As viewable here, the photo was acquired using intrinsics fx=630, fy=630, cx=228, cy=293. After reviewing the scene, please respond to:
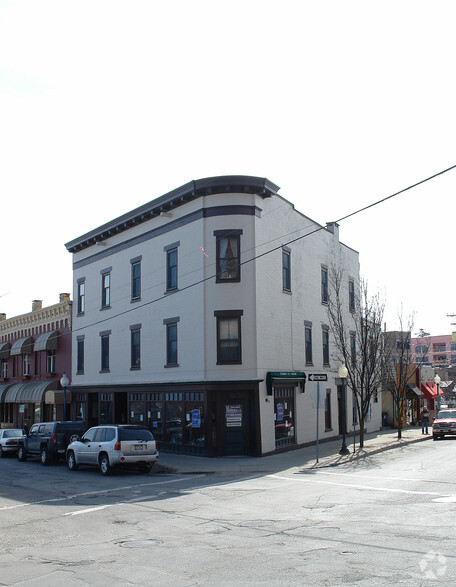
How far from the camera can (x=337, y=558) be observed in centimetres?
872

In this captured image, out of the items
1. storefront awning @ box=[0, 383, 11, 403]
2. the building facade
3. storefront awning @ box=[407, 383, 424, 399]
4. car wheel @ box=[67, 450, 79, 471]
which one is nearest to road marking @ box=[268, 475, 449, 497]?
car wheel @ box=[67, 450, 79, 471]

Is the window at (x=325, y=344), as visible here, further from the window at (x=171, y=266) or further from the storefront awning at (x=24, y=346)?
the storefront awning at (x=24, y=346)

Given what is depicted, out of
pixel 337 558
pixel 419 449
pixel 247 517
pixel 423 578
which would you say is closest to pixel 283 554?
pixel 337 558

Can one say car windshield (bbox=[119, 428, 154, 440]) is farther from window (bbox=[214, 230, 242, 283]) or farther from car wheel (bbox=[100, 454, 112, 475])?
window (bbox=[214, 230, 242, 283])

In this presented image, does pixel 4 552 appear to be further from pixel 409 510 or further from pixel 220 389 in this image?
pixel 220 389

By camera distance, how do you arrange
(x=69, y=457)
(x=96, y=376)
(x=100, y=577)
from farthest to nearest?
(x=96, y=376) < (x=69, y=457) < (x=100, y=577)

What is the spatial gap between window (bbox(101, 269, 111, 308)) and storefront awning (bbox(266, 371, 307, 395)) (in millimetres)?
11356

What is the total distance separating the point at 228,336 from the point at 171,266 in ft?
16.1

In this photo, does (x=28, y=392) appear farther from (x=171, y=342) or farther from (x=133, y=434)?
(x=133, y=434)

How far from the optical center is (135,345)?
103ft

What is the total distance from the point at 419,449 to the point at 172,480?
13758mm

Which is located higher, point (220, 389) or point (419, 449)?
point (220, 389)

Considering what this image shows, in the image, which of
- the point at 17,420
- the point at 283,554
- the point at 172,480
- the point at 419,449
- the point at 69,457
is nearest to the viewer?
the point at 283,554

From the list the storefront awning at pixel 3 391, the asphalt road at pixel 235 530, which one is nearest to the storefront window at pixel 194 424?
the asphalt road at pixel 235 530
